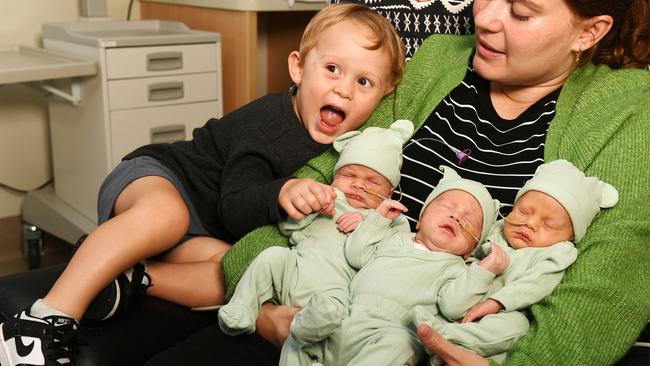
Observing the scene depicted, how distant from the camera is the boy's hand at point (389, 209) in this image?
1.32 meters

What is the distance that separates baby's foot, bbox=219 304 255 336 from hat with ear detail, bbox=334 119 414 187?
335mm

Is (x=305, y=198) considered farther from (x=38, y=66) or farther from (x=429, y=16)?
(x=38, y=66)

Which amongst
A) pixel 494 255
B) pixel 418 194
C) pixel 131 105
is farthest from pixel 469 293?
pixel 131 105

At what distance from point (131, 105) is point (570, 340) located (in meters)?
1.88

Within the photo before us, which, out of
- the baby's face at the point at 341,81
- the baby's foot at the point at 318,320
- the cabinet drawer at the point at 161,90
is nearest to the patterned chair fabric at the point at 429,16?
the baby's face at the point at 341,81

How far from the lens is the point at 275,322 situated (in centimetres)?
131

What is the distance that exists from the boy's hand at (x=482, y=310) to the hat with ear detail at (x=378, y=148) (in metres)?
0.33

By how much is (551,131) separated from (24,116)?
225cm

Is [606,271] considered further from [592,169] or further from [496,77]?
[496,77]

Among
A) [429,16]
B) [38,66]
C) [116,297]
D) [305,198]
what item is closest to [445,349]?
[305,198]

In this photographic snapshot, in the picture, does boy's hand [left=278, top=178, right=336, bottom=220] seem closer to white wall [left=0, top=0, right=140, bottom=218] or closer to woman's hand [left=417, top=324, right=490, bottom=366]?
woman's hand [left=417, top=324, right=490, bottom=366]

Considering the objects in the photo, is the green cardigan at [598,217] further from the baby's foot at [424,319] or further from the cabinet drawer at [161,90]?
the cabinet drawer at [161,90]

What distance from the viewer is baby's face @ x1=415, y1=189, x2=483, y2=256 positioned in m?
1.24

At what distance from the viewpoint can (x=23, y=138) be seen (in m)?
3.00
